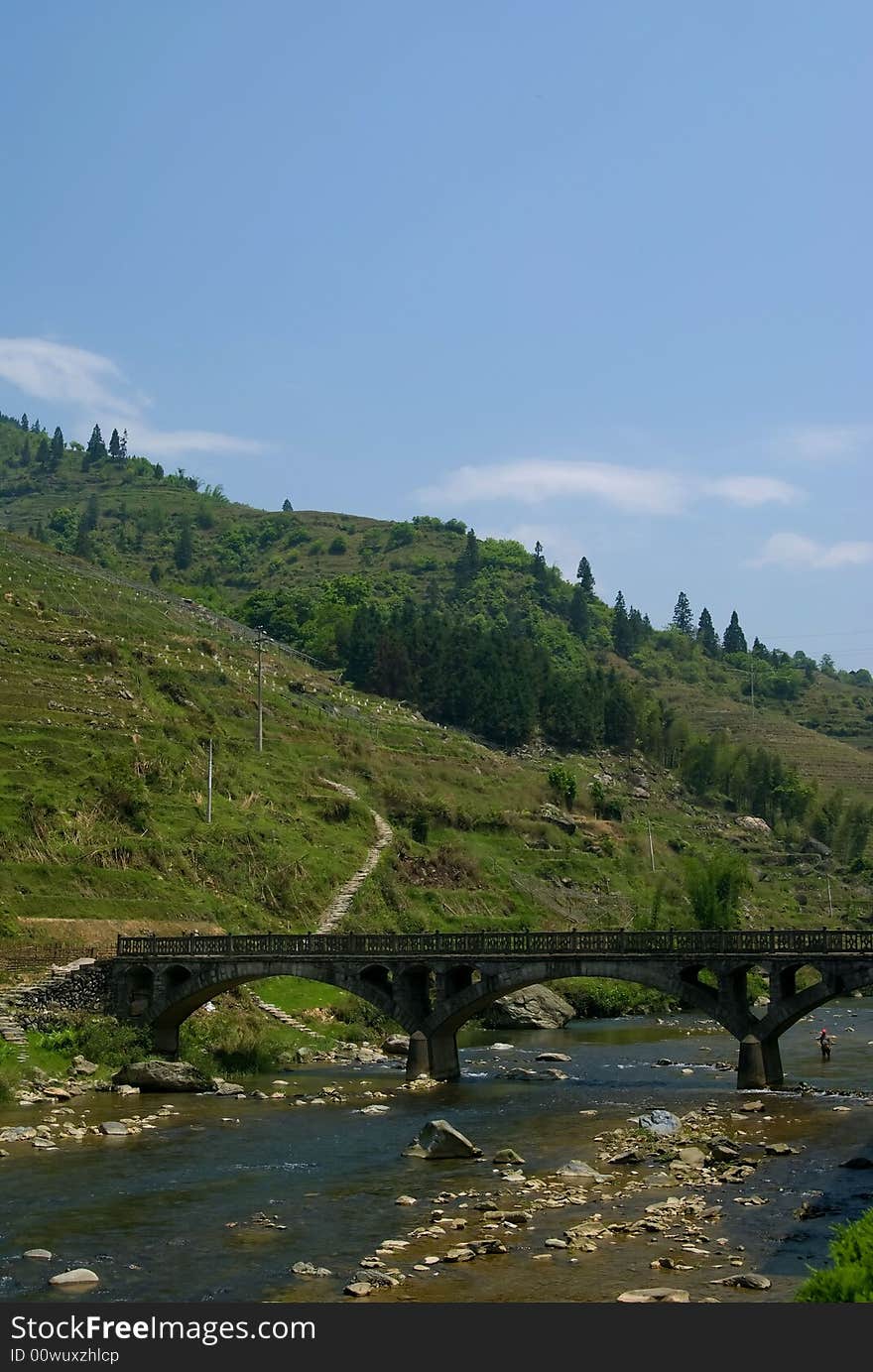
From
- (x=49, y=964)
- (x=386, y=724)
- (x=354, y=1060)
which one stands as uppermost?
(x=386, y=724)

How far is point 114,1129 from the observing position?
169 ft

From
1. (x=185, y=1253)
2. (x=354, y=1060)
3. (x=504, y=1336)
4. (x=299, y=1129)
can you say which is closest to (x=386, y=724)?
(x=354, y=1060)

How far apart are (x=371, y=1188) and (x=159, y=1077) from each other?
2446 cm

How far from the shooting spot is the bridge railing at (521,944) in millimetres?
62812

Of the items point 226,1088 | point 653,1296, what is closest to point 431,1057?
point 226,1088

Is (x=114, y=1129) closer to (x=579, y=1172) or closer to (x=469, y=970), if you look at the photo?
(x=579, y=1172)

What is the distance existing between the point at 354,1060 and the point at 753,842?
4654 inches

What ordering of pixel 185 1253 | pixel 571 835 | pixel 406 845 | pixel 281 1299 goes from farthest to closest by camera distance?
pixel 571 835
pixel 406 845
pixel 185 1253
pixel 281 1299

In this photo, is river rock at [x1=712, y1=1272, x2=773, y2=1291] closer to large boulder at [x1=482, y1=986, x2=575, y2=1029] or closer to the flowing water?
the flowing water

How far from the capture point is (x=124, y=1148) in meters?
48.5

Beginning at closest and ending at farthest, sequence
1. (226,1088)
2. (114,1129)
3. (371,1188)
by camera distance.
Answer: (371,1188) < (114,1129) < (226,1088)

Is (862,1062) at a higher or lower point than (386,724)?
lower

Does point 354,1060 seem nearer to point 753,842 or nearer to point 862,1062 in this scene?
point 862,1062

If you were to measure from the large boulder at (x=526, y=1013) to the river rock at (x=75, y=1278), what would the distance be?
2589 inches
